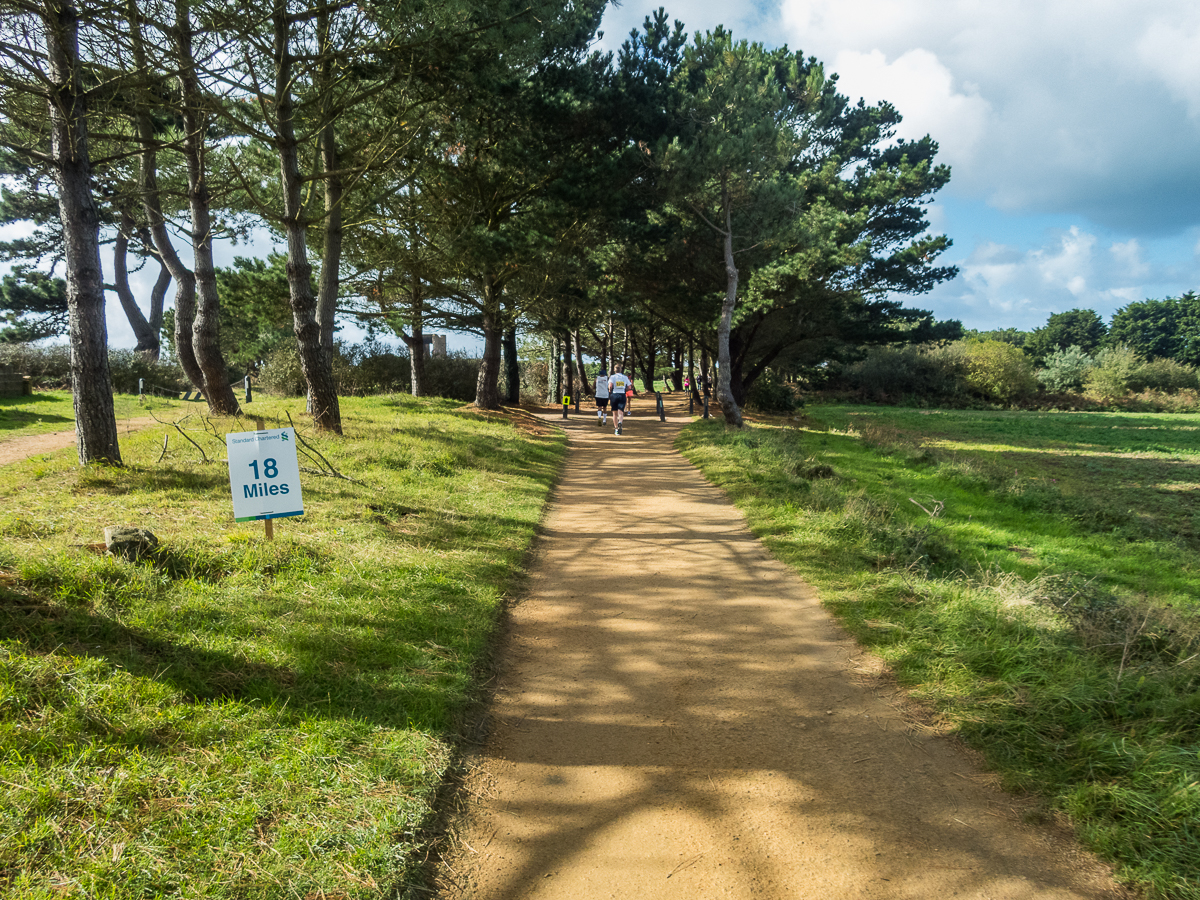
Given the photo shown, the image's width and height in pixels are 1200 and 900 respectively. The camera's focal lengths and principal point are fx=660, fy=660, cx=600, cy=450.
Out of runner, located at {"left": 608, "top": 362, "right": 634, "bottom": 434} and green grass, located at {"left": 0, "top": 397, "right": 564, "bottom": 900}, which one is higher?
runner, located at {"left": 608, "top": 362, "right": 634, "bottom": 434}

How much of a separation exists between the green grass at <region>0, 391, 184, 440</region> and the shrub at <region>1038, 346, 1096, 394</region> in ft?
175

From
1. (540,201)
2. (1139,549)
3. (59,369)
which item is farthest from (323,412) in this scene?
(59,369)

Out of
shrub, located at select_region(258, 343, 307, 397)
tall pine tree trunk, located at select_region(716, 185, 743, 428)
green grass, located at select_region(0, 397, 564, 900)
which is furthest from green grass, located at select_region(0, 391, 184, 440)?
tall pine tree trunk, located at select_region(716, 185, 743, 428)

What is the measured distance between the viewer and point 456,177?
19.8 meters

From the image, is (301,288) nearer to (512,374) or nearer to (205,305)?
(205,305)

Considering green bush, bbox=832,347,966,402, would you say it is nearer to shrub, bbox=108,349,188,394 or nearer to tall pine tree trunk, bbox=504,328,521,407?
tall pine tree trunk, bbox=504,328,521,407

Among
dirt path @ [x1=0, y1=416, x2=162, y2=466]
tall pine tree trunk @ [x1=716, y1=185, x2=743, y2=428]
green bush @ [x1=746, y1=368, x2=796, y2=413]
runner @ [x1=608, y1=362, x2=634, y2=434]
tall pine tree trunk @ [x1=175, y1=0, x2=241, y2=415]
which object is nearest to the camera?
dirt path @ [x1=0, y1=416, x2=162, y2=466]

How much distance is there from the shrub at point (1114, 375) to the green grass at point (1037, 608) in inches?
1389

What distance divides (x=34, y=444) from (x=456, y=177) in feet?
42.2

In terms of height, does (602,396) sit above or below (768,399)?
above

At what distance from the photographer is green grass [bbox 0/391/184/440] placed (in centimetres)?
1351

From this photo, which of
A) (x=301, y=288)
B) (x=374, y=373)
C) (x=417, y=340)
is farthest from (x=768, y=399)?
(x=301, y=288)

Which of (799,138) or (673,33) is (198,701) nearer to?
(673,33)

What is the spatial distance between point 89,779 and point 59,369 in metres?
28.5
